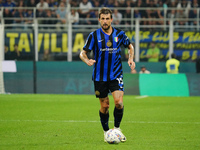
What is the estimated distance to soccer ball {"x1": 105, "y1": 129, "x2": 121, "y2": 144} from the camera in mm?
7379

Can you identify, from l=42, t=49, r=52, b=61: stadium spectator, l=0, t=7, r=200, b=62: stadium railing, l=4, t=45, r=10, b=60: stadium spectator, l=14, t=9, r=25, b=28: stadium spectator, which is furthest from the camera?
l=14, t=9, r=25, b=28: stadium spectator

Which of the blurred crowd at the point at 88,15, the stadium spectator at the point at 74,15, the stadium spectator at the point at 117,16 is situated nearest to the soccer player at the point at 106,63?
the blurred crowd at the point at 88,15

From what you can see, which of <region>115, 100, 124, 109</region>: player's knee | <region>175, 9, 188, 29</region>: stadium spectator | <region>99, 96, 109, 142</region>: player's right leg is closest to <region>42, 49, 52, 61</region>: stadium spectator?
<region>175, 9, 188, 29</region>: stadium spectator

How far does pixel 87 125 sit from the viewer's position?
386 inches

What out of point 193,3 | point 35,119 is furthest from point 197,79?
point 35,119

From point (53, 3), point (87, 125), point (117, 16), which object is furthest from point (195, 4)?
point (87, 125)

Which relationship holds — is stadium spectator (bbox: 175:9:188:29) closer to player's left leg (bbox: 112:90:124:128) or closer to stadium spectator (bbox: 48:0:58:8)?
stadium spectator (bbox: 48:0:58:8)

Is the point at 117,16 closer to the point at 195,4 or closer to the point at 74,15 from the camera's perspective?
the point at 74,15

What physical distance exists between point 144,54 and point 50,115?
10764 mm

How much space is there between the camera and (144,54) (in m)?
21.8

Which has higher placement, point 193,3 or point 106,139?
point 193,3

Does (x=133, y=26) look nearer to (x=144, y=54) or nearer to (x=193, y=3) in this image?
(x=144, y=54)

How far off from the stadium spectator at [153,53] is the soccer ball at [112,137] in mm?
14618

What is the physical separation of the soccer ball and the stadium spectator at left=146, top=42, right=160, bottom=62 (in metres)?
14.6
